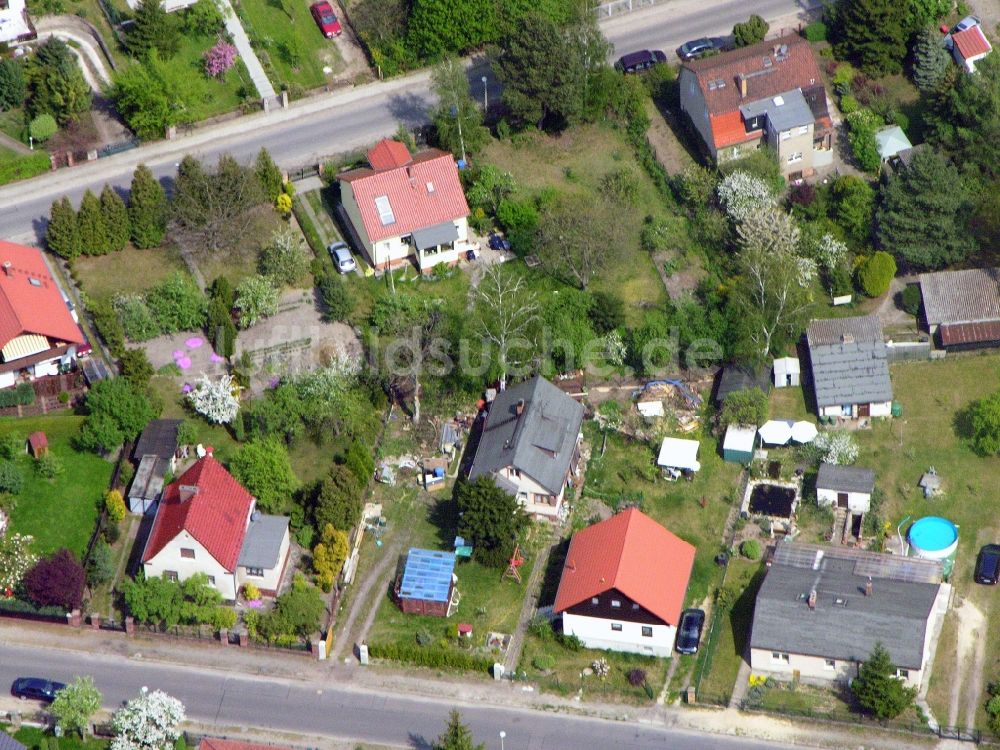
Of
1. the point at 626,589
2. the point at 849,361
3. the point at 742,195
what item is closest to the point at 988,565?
the point at 849,361

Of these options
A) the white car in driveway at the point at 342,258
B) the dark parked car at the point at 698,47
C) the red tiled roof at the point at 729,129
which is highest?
the dark parked car at the point at 698,47

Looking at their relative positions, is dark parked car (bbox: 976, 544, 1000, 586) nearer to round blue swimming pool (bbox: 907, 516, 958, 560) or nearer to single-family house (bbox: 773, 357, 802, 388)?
round blue swimming pool (bbox: 907, 516, 958, 560)

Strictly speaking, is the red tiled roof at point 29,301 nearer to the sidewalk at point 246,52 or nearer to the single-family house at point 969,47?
the sidewalk at point 246,52

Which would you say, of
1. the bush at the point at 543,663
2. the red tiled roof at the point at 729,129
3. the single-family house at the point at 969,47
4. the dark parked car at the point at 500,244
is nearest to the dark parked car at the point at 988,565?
the bush at the point at 543,663

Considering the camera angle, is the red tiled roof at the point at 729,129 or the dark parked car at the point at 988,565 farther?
the red tiled roof at the point at 729,129

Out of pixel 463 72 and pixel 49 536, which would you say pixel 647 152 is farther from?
pixel 49 536

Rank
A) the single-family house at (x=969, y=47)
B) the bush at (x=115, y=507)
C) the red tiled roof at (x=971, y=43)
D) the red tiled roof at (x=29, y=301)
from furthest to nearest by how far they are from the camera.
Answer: the red tiled roof at (x=971, y=43) < the single-family house at (x=969, y=47) < the red tiled roof at (x=29, y=301) < the bush at (x=115, y=507)

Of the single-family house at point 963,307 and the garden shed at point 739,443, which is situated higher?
the single-family house at point 963,307

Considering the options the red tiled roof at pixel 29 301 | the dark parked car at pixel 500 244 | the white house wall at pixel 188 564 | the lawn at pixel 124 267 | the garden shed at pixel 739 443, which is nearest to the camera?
the white house wall at pixel 188 564
